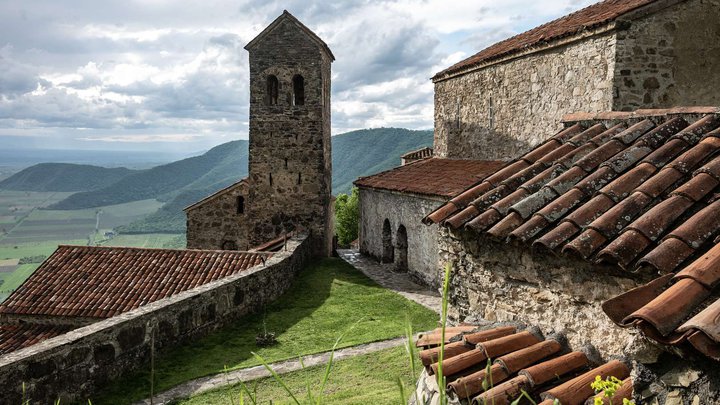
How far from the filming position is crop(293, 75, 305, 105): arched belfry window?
20859mm

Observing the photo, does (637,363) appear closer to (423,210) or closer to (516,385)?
(516,385)

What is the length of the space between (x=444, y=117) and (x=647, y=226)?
50.8 feet

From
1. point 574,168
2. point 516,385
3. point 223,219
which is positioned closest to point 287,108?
point 223,219

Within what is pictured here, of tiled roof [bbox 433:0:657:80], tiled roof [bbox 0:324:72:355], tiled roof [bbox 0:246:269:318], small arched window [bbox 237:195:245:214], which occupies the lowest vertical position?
tiled roof [bbox 0:324:72:355]

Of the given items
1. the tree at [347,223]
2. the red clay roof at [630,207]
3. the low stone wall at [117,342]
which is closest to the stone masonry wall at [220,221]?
the low stone wall at [117,342]

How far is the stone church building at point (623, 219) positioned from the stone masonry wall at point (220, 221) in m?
15.3

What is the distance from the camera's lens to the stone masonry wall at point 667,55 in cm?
925

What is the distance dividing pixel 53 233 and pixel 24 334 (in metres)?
154

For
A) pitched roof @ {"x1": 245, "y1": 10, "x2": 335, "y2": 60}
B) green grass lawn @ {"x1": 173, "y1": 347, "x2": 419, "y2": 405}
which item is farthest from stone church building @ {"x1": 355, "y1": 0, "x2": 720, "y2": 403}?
pitched roof @ {"x1": 245, "y1": 10, "x2": 335, "y2": 60}

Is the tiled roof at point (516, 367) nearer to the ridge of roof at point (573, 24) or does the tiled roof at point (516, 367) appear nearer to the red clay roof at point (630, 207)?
the red clay roof at point (630, 207)

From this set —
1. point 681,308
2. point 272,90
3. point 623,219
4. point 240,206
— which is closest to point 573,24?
point 623,219

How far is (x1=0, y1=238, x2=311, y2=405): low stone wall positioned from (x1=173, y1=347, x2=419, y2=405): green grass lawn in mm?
1512

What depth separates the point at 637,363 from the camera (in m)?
2.76

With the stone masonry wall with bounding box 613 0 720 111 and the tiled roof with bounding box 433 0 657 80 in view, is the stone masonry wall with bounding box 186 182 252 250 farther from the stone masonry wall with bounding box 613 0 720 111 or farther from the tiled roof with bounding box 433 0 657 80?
the stone masonry wall with bounding box 613 0 720 111
